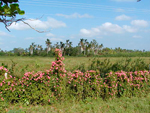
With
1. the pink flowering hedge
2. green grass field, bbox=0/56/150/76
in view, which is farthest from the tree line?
the pink flowering hedge

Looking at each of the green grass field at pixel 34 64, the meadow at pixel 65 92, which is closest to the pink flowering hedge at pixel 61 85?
the meadow at pixel 65 92

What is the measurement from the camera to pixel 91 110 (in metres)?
3.81

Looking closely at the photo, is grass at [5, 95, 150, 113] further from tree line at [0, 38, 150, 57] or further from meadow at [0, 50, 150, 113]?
tree line at [0, 38, 150, 57]

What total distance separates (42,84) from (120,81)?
2.44 meters

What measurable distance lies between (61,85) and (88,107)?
3.12ft

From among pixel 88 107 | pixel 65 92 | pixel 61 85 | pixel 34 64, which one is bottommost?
pixel 88 107

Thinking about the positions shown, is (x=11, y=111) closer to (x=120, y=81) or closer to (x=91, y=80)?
(x=91, y=80)

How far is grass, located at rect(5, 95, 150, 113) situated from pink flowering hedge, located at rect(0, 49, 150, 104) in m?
0.18

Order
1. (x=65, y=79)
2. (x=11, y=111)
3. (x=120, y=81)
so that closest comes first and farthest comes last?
(x=11, y=111), (x=65, y=79), (x=120, y=81)

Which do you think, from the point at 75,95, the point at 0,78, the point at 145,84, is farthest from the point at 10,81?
the point at 145,84

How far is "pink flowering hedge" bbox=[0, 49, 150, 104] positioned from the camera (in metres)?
4.03

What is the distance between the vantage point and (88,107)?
3.93 metres

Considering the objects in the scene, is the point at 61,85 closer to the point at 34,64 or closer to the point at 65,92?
the point at 65,92

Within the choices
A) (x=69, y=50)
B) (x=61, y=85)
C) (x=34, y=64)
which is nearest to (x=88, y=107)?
(x=61, y=85)
